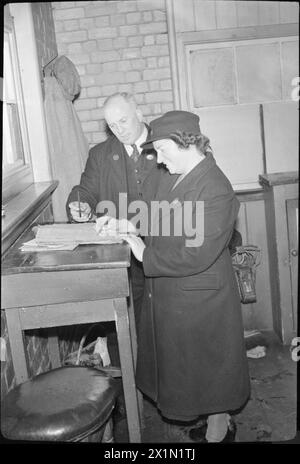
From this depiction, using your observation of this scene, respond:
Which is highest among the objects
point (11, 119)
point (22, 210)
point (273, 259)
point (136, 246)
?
point (11, 119)

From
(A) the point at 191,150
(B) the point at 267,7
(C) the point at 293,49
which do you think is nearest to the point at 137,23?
(B) the point at 267,7

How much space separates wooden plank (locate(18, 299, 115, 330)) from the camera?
88.3 inches

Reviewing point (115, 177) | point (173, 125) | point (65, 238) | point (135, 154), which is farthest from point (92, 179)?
point (173, 125)

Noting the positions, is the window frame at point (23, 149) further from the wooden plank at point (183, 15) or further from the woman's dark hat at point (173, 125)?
the wooden plank at point (183, 15)

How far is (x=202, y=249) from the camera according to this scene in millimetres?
2334

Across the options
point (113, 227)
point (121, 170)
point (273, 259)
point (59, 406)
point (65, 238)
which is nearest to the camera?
point (59, 406)

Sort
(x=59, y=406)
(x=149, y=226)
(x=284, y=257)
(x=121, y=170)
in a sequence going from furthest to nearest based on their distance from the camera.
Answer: (x=284, y=257), (x=121, y=170), (x=149, y=226), (x=59, y=406)

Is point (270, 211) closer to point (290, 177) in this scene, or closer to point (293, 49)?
point (290, 177)

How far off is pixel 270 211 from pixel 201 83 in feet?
4.24

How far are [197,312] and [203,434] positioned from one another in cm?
96

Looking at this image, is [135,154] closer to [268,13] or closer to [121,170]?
[121,170]

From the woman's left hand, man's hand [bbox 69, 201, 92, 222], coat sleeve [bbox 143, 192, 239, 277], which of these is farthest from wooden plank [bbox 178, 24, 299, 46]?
the woman's left hand

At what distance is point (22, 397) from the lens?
1998 mm

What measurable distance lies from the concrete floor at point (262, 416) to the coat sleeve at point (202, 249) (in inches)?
46.6
